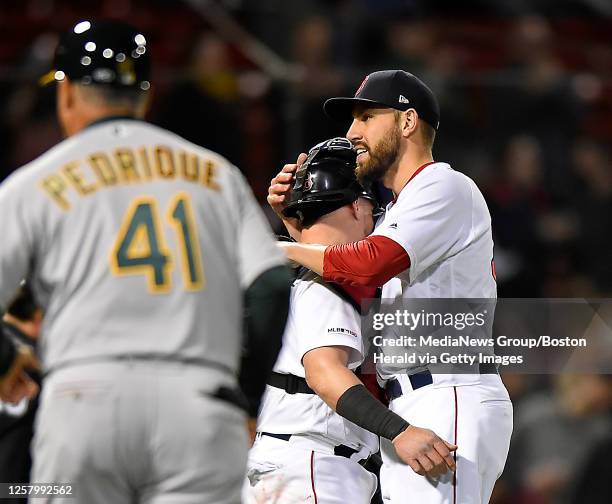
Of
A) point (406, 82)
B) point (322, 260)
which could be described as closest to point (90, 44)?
point (322, 260)

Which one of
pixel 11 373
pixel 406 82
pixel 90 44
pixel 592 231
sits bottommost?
pixel 11 373

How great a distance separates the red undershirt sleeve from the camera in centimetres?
404

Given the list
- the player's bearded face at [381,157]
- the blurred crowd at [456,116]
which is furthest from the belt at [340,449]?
the blurred crowd at [456,116]

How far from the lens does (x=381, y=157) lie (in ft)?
14.5

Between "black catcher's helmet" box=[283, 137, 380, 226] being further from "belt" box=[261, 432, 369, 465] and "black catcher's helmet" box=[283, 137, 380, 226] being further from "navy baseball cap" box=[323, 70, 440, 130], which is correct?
"belt" box=[261, 432, 369, 465]

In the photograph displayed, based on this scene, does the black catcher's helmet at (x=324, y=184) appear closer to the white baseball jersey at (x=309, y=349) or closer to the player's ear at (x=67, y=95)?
the white baseball jersey at (x=309, y=349)

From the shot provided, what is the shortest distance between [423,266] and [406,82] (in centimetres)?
75

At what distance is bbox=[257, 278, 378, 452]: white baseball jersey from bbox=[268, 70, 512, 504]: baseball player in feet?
0.43

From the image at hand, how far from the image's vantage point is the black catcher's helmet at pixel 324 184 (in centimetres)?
433

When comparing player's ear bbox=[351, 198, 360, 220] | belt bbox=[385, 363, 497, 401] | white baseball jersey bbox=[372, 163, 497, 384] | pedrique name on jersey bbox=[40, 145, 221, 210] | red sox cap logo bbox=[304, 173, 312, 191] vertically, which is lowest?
belt bbox=[385, 363, 497, 401]

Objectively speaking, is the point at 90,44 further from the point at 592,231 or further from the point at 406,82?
the point at 592,231

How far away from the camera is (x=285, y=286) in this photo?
10.3ft

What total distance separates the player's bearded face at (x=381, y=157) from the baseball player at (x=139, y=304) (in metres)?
1.33

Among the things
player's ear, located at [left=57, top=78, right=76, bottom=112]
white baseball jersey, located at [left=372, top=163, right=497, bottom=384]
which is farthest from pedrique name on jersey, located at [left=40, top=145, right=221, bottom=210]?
white baseball jersey, located at [left=372, top=163, right=497, bottom=384]
